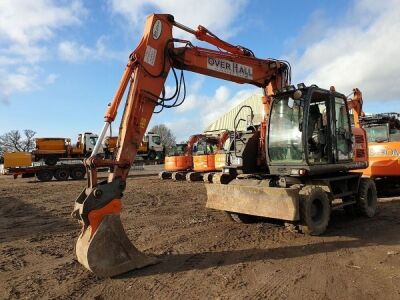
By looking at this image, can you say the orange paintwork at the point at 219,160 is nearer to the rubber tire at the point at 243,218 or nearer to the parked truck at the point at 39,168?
the rubber tire at the point at 243,218

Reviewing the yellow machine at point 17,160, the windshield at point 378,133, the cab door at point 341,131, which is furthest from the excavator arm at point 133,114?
the yellow machine at point 17,160

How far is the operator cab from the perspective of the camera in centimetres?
752

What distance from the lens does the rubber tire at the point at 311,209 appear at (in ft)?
23.2

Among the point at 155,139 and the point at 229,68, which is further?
the point at 155,139

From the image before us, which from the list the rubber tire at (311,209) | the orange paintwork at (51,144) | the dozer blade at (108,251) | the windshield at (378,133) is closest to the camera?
the dozer blade at (108,251)

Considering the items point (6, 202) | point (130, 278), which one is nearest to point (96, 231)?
point (130, 278)

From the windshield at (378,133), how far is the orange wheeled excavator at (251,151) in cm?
355

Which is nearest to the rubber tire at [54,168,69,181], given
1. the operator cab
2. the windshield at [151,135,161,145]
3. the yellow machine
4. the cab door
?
the yellow machine

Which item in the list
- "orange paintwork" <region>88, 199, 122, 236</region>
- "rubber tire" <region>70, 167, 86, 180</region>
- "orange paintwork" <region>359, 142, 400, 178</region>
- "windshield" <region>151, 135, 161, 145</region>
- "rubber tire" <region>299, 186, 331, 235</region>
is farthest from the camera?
"windshield" <region>151, 135, 161, 145</region>

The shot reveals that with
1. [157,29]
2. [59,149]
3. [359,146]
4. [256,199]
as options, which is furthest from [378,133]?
[59,149]

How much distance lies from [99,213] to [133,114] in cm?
159

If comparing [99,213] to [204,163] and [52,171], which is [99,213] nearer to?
[204,163]

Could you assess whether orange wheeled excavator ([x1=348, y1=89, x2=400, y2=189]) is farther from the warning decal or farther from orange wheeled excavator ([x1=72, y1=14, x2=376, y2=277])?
the warning decal

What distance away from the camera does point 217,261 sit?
5.96 meters
